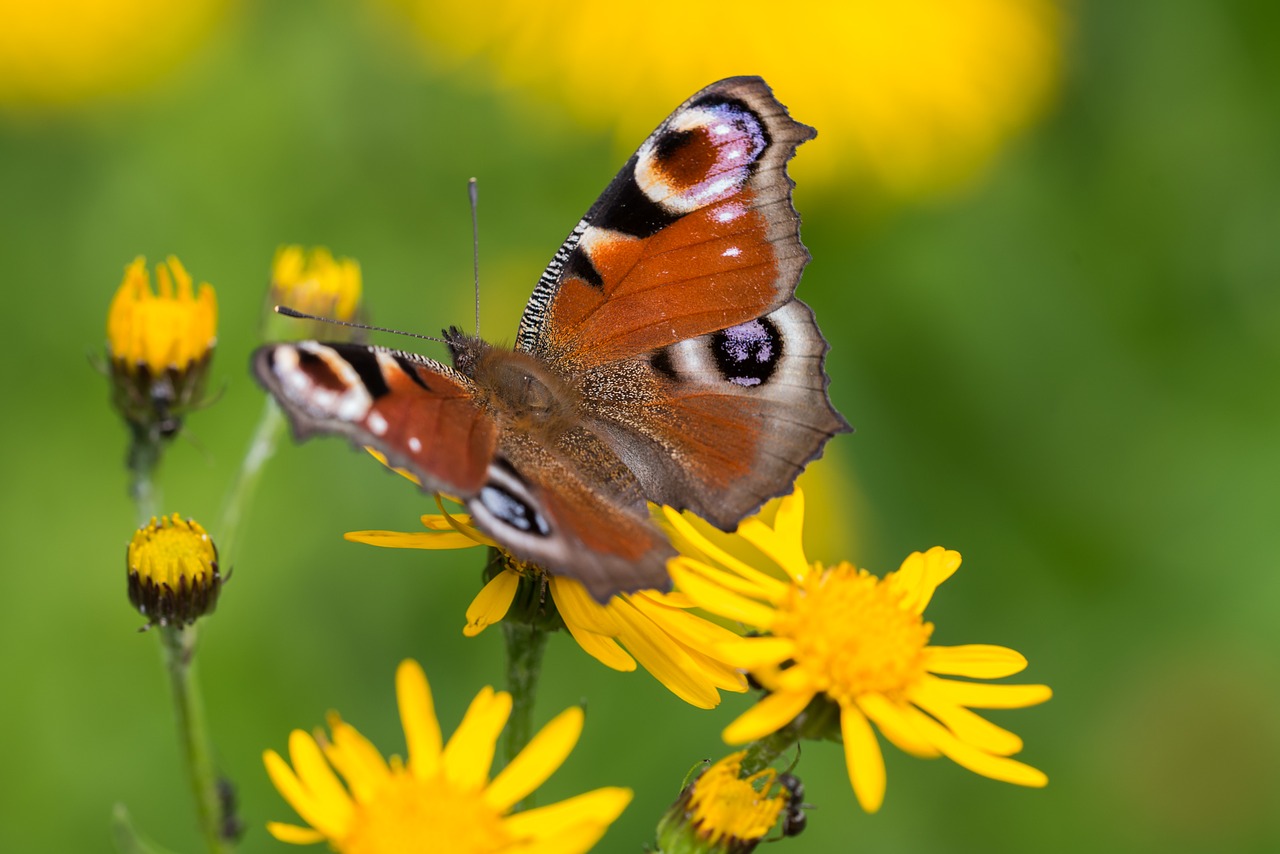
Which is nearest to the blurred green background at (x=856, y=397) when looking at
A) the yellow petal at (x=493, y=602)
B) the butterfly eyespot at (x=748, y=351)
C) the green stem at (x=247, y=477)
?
the green stem at (x=247, y=477)

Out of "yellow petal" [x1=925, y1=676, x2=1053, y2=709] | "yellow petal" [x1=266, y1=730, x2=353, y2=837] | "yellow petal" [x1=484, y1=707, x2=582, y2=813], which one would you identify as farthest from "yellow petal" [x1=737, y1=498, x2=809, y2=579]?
"yellow petal" [x1=266, y1=730, x2=353, y2=837]

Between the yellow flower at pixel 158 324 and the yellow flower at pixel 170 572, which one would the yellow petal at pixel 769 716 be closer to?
the yellow flower at pixel 170 572

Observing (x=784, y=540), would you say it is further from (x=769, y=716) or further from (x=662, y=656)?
(x=769, y=716)

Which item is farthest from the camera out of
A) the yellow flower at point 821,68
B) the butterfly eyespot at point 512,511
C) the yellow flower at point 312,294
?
the yellow flower at point 821,68

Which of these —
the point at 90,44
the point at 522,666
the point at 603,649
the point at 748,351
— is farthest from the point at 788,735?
the point at 90,44

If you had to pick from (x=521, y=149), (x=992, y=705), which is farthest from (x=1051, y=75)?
(x=992, y=705)
